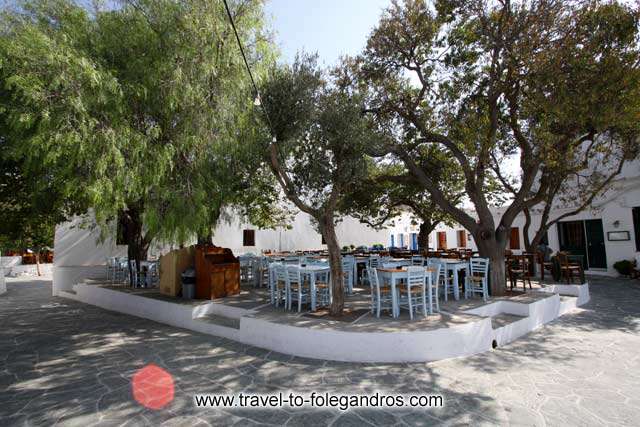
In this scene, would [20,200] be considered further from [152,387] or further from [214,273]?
[152,387]

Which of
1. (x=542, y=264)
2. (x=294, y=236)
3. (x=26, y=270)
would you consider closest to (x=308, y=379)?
(x=542, y=264)

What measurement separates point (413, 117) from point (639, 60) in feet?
14.0

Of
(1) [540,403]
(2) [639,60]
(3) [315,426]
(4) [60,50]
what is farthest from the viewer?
(2) [639,60]

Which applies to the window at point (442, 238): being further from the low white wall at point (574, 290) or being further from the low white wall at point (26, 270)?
the low white wall at point (26, 270)

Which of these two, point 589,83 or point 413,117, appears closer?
point 589,83

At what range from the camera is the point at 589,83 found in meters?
6.38

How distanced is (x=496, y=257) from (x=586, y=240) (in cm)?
1071

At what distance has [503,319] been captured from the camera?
6.69 m

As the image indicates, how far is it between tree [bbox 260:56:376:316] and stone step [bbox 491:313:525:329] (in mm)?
2743

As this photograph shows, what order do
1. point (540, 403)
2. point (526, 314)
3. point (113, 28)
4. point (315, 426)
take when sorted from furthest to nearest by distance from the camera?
point (526, 314) < point (113, 28) < point (540, 403) < point (315, 426)

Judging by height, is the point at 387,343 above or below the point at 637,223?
below

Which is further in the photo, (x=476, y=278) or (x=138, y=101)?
(x=476, y=278)

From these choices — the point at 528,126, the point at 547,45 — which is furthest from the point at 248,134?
the point at 528,126

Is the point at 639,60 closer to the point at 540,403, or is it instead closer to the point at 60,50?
the point at 540,403
